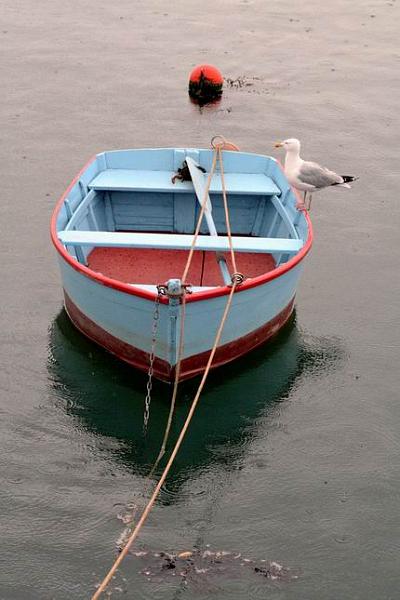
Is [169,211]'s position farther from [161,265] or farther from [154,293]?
[154,293]

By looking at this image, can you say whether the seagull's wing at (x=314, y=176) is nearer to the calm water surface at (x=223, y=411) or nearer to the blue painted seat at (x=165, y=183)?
the blue painted seat at (x=165, y=183)

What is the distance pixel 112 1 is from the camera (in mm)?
27672

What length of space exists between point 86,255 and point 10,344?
1941mm

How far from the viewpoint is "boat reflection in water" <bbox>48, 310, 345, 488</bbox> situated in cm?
845

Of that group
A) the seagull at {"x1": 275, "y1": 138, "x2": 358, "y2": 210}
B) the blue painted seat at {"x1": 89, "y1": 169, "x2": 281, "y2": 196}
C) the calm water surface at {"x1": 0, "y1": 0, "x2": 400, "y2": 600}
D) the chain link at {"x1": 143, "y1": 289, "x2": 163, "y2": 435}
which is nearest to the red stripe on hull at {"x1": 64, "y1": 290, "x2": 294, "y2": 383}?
the chain link at {"x1": 143, "y1": 289, "x2": 163, "y2": 435}

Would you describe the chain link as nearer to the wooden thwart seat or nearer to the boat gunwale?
the boat gunwale

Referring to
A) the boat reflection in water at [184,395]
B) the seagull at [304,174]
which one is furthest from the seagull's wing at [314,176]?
the boat reflection in water at [184,395]

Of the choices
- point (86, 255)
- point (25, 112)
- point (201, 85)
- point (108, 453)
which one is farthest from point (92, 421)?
point (201, 85)

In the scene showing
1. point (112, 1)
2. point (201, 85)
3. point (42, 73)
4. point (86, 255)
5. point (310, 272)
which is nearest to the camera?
point (86, 255)

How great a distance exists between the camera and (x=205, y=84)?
18984mm

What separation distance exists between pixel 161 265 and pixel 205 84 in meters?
9.45

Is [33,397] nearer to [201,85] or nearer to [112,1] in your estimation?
[201,85]

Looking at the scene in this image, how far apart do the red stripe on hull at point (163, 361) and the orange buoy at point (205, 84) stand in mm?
10529

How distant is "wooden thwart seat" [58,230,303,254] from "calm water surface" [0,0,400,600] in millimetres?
1619
